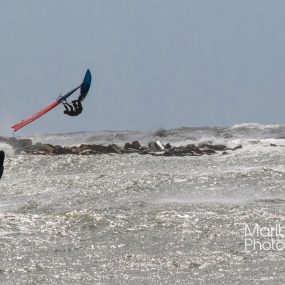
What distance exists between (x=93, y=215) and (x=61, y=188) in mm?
6285

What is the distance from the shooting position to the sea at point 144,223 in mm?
13258

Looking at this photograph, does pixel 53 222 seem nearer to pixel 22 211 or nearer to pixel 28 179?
pixel 22 211

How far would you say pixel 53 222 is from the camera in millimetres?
17875

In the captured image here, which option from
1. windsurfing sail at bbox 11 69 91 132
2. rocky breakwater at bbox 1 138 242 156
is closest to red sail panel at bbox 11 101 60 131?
windsurfing sail at bbox 11 69 91 132

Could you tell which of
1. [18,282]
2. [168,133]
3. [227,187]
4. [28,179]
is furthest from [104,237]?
[168,133]

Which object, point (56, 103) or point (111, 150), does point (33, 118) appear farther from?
point (111, 150)
